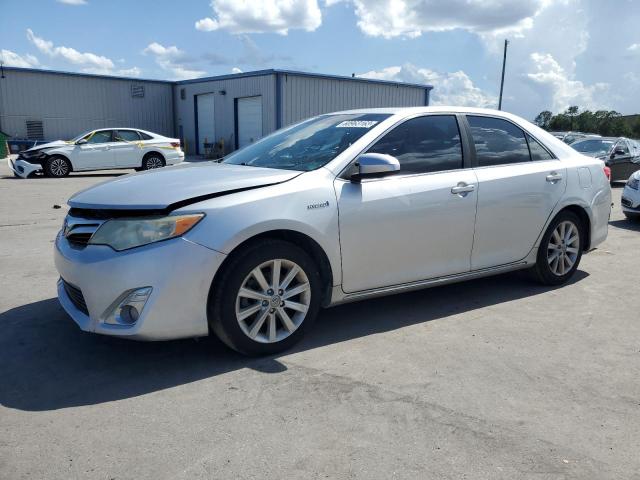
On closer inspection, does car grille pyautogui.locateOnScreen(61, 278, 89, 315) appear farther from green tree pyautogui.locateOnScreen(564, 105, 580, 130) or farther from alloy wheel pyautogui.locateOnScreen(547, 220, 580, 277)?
green tree pyautogui.locateOnScreen(564, 105, 580, 130)

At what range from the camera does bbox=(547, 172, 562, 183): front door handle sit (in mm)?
4945

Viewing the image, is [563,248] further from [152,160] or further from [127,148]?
[152,160]

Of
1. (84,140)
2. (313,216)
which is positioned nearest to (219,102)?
(84,140)

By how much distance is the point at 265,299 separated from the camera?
138 inches

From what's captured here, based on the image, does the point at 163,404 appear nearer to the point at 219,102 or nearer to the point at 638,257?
the point at 638,257

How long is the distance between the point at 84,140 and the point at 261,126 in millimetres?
11178

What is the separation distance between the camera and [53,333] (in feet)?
13.0

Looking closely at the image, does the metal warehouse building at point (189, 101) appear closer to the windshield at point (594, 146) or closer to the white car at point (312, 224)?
the windshield at point (594, 146)

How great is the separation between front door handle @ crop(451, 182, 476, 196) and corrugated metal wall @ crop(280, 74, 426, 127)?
20.6 metres

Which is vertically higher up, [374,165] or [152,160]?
[374,165]

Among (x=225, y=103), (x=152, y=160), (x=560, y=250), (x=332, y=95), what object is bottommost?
(x=152, y=160)

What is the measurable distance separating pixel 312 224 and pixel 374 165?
1.90 ft

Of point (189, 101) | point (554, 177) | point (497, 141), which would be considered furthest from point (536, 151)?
point (189, 101)

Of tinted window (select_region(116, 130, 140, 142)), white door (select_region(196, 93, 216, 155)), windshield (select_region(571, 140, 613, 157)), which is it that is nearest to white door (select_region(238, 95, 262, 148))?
white door (select_region(196, 93, 216, 155))
